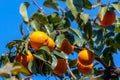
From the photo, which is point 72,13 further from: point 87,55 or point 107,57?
point 107,57

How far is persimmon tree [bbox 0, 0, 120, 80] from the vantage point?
1.80 meters

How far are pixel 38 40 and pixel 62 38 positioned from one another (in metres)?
0.11

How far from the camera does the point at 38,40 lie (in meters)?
1.77

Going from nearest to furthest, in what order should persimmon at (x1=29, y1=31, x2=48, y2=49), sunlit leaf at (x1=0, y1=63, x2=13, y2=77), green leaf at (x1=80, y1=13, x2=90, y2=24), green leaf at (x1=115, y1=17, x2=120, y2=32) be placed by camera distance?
sunlit leaf at (x1=0, y1=63, x2=13, y2=77) → persimmon at (x1=29, y1=31, x2=48, y2=49) → green leaf at (x1=80, y1=13, x2=90, y2=24) → green leaf at (x1=115, y1=17, x2=120, y2=32)

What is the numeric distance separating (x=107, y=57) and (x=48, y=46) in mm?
473

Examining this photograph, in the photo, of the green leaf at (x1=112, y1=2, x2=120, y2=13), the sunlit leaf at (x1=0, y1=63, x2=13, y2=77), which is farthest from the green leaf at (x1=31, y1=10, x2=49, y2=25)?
the sunlit leaf at (x1=0, y1=63, x2=13, y2=77)

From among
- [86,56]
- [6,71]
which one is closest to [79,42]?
[86,56]

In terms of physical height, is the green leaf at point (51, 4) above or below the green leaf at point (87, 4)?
above

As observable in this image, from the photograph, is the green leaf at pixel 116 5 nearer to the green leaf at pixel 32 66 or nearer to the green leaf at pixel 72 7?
the green leaf at pixel 72 7

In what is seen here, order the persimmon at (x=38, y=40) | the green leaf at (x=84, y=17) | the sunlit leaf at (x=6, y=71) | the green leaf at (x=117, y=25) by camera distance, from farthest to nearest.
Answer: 1. the green leaf at (x=117, y=25)
2. the green leaf at (x=84, y=17)
3. the persimmon at (x=38, y=40)
4. the sunlit leaf at (x=6, y=71)

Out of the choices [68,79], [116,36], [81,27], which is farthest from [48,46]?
[68,79]

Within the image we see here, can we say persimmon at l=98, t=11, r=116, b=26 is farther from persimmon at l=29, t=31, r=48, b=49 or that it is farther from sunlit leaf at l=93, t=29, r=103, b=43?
persimmon at l=29, t=31, r=48, b=49

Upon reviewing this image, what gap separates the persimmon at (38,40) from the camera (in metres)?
1.76

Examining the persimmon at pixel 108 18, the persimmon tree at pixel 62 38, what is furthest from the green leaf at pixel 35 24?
the persimmon at pixel 108 18
